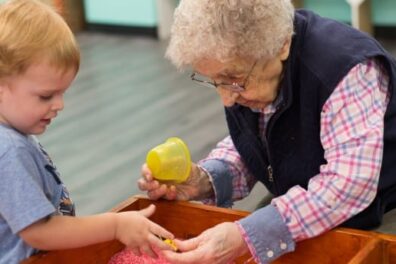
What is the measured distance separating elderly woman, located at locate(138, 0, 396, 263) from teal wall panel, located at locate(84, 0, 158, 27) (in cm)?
382

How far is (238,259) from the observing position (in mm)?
1293

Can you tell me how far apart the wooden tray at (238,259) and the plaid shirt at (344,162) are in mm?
36

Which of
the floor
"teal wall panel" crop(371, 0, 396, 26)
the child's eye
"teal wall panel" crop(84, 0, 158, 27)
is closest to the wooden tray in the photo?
the child's eye

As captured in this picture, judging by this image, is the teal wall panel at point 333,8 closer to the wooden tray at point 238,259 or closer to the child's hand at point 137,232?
the wooden tray at point 238,259

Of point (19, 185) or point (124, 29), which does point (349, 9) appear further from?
point (19, 185)

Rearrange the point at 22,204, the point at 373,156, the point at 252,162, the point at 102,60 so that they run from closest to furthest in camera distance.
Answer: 1. the point at 22,204
2. the point at 373,156
3. the point at 252,162
4. the point at 102,60

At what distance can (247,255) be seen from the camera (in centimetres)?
129

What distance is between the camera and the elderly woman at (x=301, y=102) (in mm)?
1128

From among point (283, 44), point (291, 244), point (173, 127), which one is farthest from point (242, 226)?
point (173, 127)

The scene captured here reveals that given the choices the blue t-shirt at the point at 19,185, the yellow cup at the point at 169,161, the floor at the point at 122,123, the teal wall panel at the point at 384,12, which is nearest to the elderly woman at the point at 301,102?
the yellow cup at the point at 169,161

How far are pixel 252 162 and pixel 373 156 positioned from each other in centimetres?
32

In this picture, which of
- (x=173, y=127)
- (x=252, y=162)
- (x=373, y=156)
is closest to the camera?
(x=373, y=156)

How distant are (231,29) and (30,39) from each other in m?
0.32

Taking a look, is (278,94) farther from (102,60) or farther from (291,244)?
(102,60)
